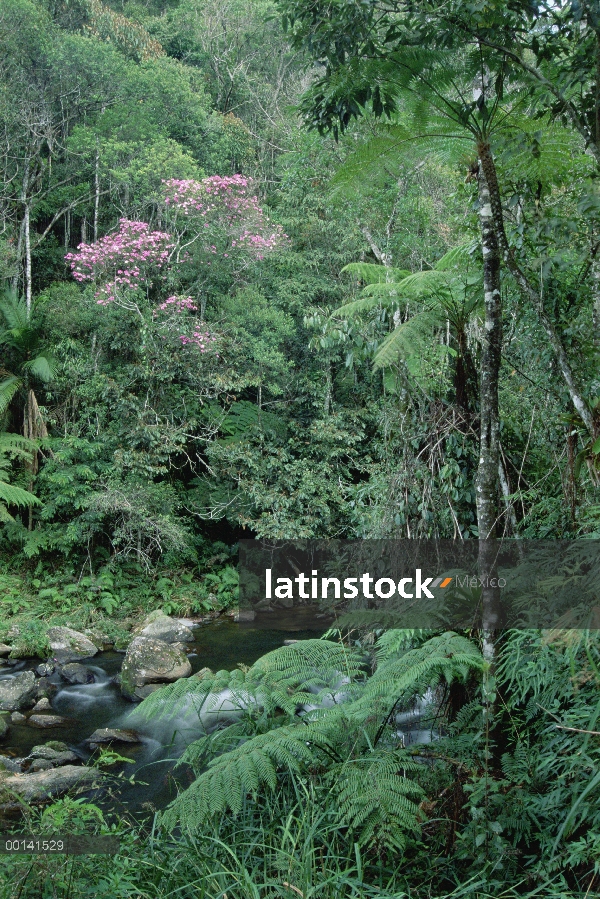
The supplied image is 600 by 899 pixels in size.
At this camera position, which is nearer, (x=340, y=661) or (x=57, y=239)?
(x=340, y=661)

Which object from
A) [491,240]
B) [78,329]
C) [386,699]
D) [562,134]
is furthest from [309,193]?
[386,699]

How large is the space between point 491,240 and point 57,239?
10846mm

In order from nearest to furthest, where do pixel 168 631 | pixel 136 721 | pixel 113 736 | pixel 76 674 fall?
pixel 113 736 → pixel 136 721 → pixel 76 674 → pixel 168 631

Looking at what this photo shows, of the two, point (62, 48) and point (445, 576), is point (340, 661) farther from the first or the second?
point (62, 48)

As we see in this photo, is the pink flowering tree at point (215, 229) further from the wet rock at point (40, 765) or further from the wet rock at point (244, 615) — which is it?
the wet rock at point (40, 765)

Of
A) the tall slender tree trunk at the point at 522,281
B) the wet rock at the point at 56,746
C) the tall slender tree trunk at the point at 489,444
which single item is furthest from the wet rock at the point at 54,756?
the tall slender tree trunk at the point at 522,281

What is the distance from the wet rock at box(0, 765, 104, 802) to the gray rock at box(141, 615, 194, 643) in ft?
10.5

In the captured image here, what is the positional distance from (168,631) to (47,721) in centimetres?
229

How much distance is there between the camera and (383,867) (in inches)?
87.7

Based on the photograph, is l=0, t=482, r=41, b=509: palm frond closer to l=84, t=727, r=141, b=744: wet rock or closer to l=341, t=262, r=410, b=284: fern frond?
l=84, t=727, r=141, b=744: wet rock

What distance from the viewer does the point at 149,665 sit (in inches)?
288

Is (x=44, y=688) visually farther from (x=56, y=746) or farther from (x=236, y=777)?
(x=236, y=777)

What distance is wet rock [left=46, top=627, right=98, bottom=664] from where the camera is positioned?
8.08 m

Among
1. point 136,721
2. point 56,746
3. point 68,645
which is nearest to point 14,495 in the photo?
point 68,645
